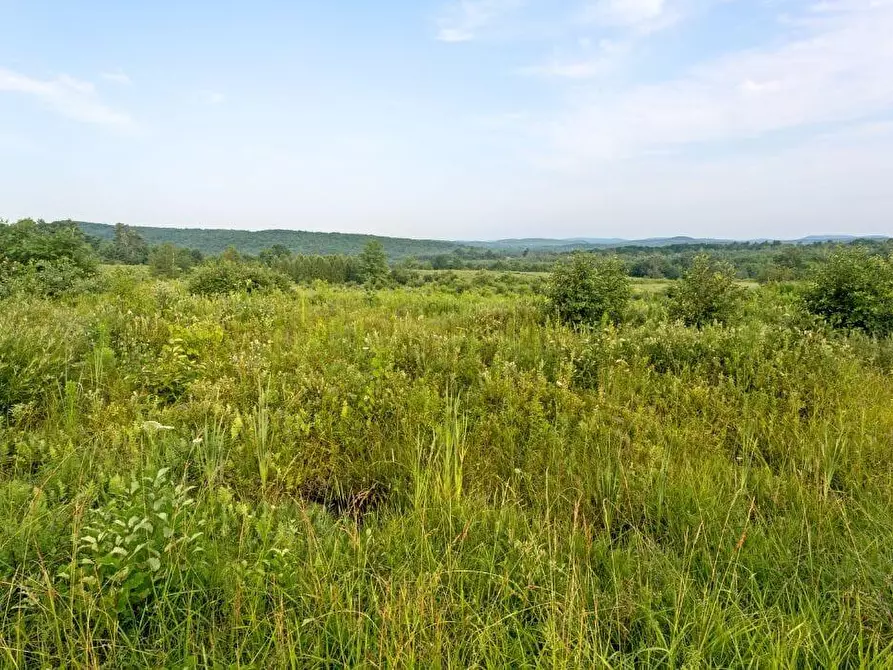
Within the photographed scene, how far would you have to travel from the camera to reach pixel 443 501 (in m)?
2.62

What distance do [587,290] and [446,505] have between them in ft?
24.1

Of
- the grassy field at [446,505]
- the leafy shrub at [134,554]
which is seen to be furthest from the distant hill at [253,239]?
the leafy shrub at [134,554]

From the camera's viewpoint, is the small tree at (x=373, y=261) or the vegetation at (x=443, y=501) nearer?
the vegetation at (x=443, y=501)

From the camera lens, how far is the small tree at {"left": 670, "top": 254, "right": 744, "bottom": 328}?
807cm

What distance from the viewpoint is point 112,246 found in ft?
290

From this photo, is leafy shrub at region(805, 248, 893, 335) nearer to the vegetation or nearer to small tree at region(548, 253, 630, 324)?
the vegetation

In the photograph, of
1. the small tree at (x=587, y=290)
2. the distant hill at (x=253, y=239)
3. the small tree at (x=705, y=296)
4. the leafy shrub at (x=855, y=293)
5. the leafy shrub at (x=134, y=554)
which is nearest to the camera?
the leafy shrub at (x=134, y=554)

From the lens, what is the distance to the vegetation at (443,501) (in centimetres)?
169

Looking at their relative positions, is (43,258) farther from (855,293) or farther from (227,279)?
(855,293)

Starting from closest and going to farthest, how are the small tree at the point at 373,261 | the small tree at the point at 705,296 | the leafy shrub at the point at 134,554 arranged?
the leafy shrub at the point at 134,554 < the small tree at the point at 705,296 < the small tree at the point at 373,261

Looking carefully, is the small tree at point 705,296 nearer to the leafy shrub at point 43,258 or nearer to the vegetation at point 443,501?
the vegetation at point 443,501

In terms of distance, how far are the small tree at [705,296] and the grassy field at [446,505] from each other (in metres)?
2.36

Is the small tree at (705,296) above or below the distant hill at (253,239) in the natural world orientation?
below

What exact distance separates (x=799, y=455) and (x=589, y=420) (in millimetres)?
1539
